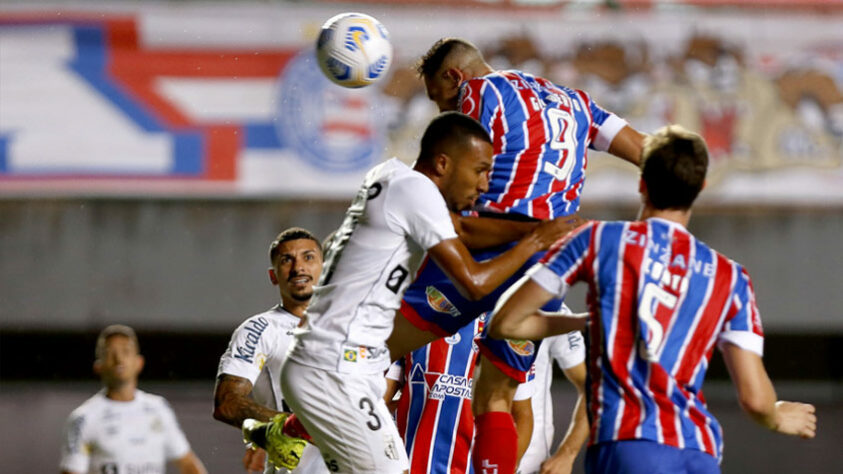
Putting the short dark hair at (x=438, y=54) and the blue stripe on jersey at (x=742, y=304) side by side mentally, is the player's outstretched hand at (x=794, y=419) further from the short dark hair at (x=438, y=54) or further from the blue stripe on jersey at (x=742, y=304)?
the short dark hair at (x=438, y=54)

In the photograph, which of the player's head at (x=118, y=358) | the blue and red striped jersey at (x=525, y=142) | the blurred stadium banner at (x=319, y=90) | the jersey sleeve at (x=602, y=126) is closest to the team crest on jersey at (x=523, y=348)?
A: the blue and red striped jersey at (x=525, y=142)

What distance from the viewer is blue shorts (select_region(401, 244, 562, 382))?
19.2ft

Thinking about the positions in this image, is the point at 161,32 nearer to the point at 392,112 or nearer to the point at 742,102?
the point at 392,112

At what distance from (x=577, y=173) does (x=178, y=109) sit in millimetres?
11757

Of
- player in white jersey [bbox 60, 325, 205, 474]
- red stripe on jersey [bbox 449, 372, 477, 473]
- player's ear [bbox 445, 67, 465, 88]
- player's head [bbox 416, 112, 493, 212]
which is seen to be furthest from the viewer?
player in white jersey [bbox 60, 325, 205, 474]

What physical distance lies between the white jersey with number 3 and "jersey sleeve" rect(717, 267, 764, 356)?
1318mm

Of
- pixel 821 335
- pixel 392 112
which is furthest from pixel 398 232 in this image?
pixel 821 335

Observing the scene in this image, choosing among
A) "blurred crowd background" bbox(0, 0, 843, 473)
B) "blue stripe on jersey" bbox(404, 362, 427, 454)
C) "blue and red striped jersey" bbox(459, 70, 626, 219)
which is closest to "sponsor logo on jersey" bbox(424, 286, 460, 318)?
"blue and red striped jersey" bbox(459, 70, 626, 219)

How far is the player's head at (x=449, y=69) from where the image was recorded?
6.36 m

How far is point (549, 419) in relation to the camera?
24.4 ft

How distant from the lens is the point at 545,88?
6.36 meters

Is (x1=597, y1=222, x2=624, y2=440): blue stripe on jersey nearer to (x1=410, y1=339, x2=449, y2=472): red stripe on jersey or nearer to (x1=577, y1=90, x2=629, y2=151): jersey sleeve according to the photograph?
(x1=577, y1=90, x2=629, y2=151): jersey sleeve

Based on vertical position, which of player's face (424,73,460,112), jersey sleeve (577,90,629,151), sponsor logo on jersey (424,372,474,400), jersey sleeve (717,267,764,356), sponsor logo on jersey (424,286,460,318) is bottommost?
sponsor logo on jersey (424,372,474,400)

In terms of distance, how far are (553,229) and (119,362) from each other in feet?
10.1
